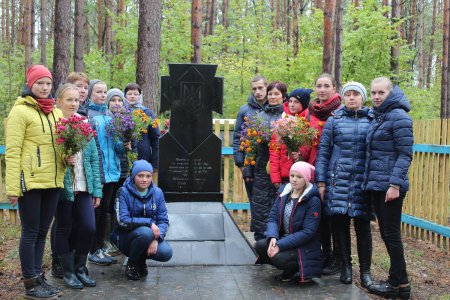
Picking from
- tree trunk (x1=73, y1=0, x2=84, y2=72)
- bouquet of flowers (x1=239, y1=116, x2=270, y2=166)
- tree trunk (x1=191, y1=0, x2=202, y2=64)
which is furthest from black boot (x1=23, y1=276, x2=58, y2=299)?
tree trunk (x1=73, y1=0, x2=84, y2=72)

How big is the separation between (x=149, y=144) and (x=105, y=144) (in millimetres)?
1176

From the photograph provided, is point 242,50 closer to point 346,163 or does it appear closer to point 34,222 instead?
point 346,163

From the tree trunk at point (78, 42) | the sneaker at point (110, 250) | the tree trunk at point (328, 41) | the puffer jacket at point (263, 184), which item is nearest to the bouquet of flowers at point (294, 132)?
the puffer jacket at point (263, 184)

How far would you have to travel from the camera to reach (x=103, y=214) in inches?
239

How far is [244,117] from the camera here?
6.49 meters

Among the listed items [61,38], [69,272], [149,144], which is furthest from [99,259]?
[61,38]

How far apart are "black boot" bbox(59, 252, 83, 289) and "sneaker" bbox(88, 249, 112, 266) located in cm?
79

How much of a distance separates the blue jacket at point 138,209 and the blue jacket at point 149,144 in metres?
1.35

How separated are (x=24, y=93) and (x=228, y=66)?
15.5 meters

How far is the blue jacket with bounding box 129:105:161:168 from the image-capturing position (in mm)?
6875

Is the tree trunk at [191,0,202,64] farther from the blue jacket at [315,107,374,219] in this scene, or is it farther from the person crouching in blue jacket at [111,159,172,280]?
the blue jacket at [315,107,374,219]

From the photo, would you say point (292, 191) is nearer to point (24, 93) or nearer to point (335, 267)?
point (335, 267)

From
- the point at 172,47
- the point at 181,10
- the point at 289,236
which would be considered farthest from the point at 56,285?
the point at 181,10

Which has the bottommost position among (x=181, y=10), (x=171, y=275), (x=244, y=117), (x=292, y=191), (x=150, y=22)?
(x=171, y=275)
